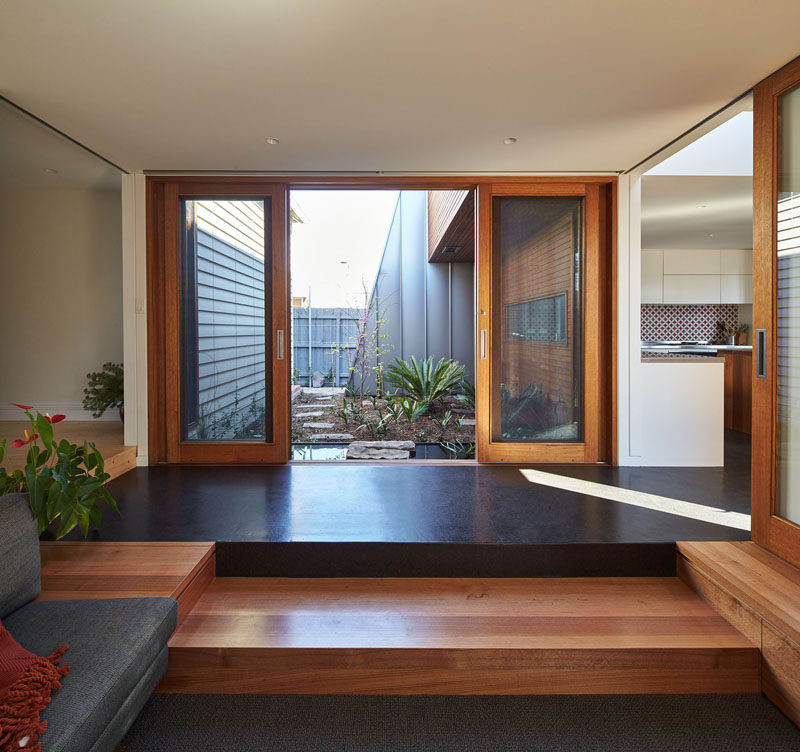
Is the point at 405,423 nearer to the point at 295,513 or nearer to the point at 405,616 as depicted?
the point at 295,513

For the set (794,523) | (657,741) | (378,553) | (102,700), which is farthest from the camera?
(378,553)

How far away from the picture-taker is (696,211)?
538 cm

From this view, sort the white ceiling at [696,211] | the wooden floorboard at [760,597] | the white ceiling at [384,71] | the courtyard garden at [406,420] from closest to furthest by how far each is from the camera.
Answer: the wooden floorboard at [760,597]
the white ceiling at [384,71]
the white ceiling at [696,211]
the courtyard garden at [406,420]

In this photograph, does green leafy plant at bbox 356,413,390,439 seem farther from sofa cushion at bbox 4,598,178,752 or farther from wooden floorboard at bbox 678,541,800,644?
sofa cushion at bbox 4,598,178,752

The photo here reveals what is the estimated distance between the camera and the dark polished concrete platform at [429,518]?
2393 mm

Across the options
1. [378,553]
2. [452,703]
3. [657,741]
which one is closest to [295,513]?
[378,553]

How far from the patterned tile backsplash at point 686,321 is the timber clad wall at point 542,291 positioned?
15.0ft

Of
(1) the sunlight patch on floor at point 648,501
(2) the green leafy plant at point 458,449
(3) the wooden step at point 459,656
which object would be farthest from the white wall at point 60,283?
(1) the sunlight patch on floor at point 648,501

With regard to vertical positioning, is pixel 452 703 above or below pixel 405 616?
below

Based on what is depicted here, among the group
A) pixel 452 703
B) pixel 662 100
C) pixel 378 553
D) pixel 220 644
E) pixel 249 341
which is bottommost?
pixel 452 703

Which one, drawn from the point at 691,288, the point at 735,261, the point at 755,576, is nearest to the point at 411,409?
the point at 755,576

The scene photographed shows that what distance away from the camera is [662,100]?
2.69 m

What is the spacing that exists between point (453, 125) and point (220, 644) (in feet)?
9.37

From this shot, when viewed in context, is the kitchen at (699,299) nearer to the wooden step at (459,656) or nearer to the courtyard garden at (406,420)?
the courtyard garden at (406,420)
